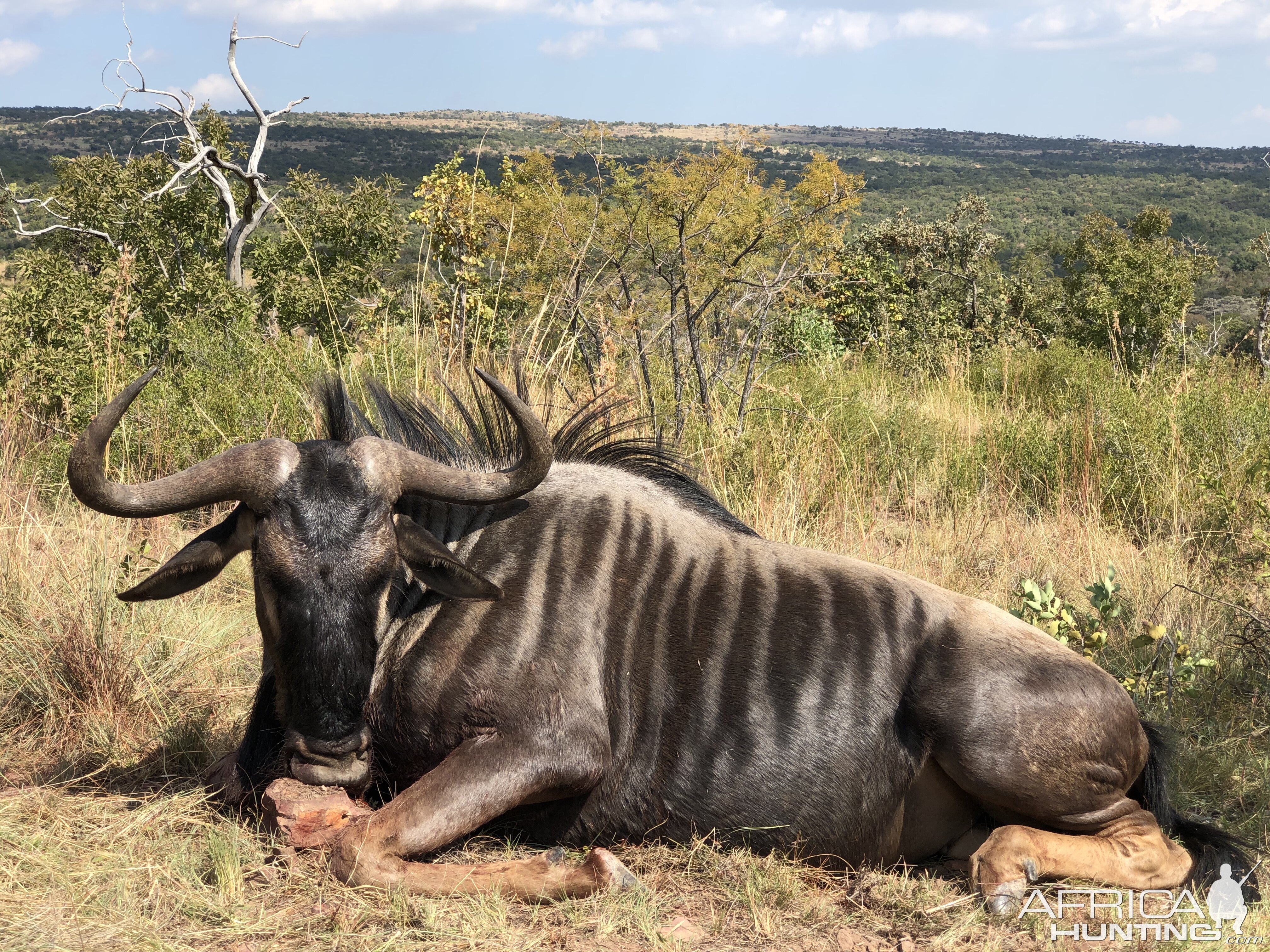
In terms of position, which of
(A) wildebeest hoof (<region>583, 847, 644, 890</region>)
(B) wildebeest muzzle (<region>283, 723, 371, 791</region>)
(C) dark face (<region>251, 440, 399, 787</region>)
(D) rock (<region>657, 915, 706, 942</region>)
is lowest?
(D) rock (<region>657, 915, 706, 942</region>)

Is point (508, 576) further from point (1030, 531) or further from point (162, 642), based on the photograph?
point (1030, 531)

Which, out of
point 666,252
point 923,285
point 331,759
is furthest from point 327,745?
point 923,285

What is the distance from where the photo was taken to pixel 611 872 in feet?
10.6

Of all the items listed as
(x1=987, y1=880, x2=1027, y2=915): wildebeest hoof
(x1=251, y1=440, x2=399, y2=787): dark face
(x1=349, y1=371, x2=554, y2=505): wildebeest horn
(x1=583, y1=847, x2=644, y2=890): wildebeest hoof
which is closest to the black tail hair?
(x1=987, y1=880, x2=1027, y2=915): wildebeest hoof

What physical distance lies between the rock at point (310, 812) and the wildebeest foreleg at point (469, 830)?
7 centimetres

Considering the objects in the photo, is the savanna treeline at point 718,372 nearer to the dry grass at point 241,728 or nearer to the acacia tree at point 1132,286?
the dry grass at point 241,728

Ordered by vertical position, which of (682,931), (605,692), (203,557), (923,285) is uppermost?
(923,285)

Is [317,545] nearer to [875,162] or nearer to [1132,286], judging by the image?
[1132,286]

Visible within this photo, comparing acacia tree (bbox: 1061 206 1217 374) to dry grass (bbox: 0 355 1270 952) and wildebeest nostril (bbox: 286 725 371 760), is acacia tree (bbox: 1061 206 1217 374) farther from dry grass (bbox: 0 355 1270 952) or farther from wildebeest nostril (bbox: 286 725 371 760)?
wildebeest nostril (bbox: 286 725 371 760)

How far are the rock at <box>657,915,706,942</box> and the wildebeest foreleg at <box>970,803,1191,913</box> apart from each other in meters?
0.87

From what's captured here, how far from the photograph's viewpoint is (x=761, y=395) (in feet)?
26.4

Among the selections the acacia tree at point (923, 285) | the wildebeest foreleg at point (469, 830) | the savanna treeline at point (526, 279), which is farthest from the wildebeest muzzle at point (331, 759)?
the acacia tree at point (923, 285)

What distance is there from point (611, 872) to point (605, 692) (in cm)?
55

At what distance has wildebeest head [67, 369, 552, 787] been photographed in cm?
307
